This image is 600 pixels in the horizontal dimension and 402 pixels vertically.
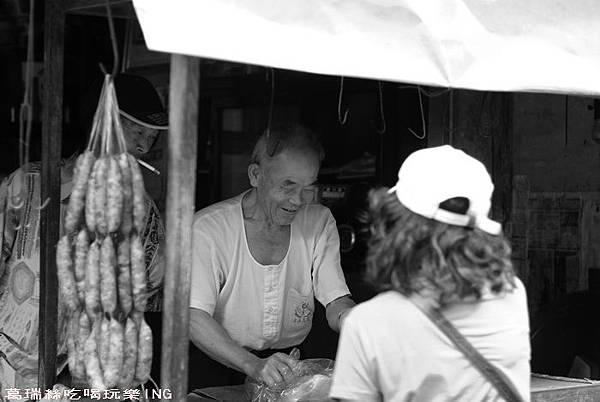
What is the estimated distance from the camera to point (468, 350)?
2.02 m

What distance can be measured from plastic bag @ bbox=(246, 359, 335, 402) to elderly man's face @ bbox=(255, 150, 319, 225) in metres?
0.61

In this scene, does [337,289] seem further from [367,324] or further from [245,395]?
[367,324]

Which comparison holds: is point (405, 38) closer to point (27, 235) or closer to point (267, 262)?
point (267, 262)

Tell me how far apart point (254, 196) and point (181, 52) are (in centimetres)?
141

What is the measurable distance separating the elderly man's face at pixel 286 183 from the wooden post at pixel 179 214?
1.03 meters

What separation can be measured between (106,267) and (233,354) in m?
0.82

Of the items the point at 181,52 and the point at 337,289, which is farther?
the point at 337,289

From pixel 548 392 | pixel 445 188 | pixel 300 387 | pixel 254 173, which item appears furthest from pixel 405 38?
pixel 548 392

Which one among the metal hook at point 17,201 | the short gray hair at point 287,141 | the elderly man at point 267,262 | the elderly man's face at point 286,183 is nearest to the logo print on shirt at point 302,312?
the elderly man at point 267,262

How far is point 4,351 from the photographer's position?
331cm

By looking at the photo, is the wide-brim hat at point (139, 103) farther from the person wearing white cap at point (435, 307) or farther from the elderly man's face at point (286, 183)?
the person wearing white cap at point (435, 307)

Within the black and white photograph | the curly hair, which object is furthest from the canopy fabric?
the curly hair

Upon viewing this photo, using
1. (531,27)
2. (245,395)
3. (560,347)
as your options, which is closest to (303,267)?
(245,395)

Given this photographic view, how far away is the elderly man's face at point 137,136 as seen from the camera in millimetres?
3322
